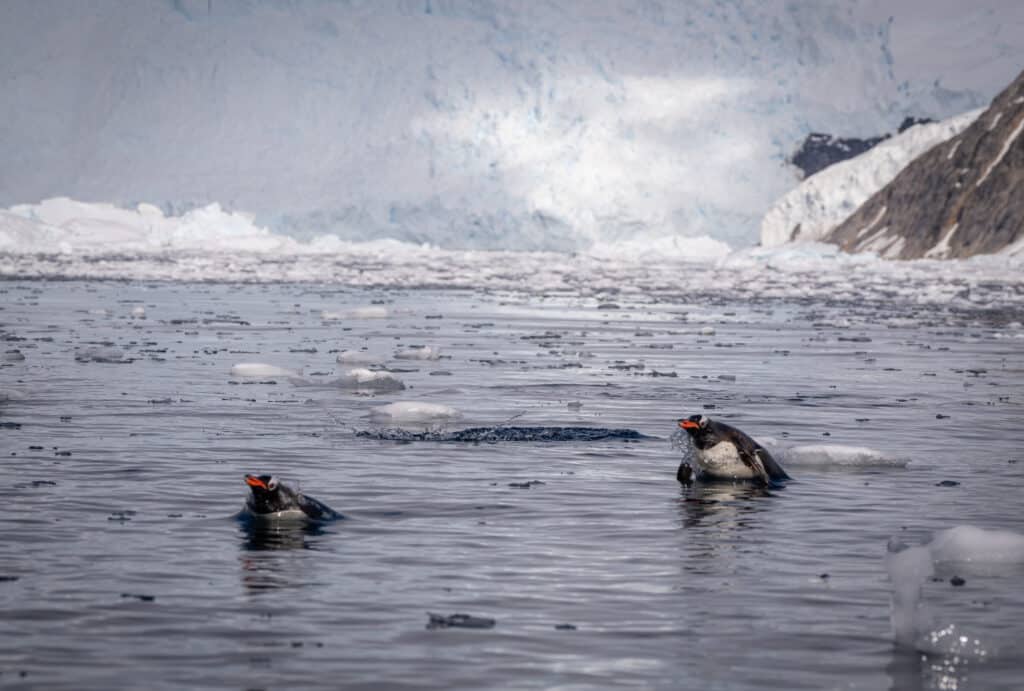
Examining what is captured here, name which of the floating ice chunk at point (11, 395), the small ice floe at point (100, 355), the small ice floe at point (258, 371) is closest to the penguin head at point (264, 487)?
the floating ice chunk at point (11, 395)

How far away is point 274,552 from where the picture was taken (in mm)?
6969

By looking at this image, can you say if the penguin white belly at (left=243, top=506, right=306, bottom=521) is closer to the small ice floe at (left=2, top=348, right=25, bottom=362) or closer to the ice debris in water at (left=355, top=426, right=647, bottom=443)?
the ice debris in water at (left=355, top=426, right=647, bottom=443)

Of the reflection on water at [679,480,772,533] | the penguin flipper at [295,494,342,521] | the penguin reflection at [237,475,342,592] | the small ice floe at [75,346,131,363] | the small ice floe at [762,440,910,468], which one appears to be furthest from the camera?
the small ice floe at [75,346,131,363]

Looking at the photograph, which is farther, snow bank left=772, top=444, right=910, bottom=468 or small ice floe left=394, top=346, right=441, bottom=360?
small ice floe left=394, top=346, right=441, bottom=360

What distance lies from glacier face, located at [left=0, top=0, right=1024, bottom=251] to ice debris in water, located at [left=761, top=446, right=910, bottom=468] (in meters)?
61.6

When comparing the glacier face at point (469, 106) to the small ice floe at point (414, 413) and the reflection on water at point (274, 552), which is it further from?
the reflection on water at point (274, 552)

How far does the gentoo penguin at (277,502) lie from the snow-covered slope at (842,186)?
232ft

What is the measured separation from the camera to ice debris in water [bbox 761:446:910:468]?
9977mm

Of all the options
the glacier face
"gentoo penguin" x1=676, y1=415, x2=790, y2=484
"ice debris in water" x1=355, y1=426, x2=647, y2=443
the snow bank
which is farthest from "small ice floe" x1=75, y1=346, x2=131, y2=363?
the glacier face

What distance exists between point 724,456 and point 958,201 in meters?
63.9

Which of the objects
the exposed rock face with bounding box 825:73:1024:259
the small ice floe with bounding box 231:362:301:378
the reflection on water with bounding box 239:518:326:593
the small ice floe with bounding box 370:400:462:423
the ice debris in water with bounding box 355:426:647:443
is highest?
the exposed rock face with bounding box 825:73:1024:259

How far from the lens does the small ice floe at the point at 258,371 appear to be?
1553 cm

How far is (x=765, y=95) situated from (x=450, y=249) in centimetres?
1785

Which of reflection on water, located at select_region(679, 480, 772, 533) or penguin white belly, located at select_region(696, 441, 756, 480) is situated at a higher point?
penguin white belly, located at select_region(696, 441, 756, 480)
